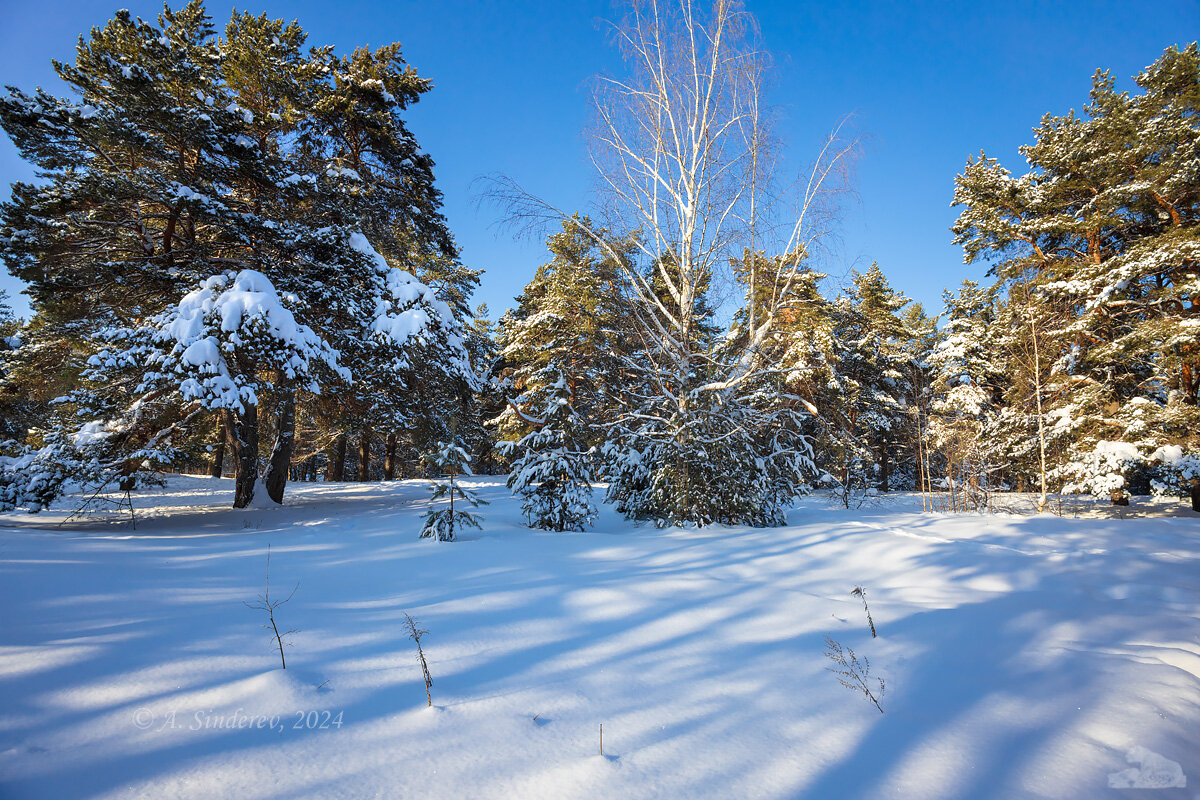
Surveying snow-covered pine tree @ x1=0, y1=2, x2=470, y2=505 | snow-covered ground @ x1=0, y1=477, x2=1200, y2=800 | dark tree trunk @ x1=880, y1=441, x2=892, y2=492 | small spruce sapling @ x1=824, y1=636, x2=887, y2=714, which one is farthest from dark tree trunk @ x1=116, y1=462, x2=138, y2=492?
dark tree trunk @ x1=880, y1=441, x2=892, y2=492

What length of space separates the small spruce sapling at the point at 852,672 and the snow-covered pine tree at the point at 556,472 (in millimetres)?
5697

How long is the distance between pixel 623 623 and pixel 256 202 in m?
12.2

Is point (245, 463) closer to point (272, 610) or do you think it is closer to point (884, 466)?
point (272, 610)

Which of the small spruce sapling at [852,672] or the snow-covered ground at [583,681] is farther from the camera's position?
the small spruce sapling at [852,672]

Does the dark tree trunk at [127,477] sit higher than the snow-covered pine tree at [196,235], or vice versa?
the snow-covered pine tree at [196,235]

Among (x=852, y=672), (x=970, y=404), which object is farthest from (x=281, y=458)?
(x=970, y=404)

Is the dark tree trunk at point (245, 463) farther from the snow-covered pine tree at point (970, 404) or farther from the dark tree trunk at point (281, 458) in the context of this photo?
the snow-covered pine tree at point (970, 404)

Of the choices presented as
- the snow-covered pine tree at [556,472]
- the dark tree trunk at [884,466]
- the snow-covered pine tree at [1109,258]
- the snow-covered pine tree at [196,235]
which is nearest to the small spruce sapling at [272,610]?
the snow-covered pine tree at [556,472]

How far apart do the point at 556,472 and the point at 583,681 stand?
591 cm

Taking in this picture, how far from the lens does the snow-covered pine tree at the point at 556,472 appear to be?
27.5 ft

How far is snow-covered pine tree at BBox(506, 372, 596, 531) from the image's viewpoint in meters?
8.38

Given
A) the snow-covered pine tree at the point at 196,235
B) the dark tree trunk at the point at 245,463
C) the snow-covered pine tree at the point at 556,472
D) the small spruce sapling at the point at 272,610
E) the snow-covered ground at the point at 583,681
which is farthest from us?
the dark tree trunk at the point at 245,463

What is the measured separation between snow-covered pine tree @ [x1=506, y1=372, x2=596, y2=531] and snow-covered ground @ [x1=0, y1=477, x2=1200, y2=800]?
11.5 ft

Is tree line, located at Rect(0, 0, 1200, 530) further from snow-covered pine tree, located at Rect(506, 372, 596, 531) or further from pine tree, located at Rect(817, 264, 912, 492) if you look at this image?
pine tree, located at Rect(817, 264, 912, 492)
